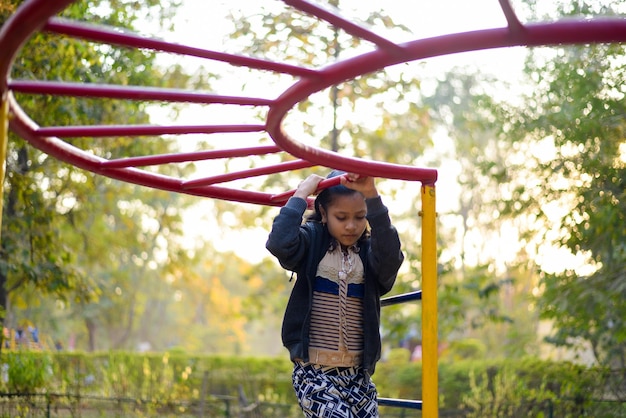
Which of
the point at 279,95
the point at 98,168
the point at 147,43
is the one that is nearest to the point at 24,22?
the point at 147,43

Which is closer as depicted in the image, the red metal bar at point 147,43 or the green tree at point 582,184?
the red metal bar at point 147,43

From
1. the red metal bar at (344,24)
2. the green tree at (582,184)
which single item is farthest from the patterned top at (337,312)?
the green tree at (582,184)

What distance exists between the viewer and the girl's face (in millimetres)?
3059

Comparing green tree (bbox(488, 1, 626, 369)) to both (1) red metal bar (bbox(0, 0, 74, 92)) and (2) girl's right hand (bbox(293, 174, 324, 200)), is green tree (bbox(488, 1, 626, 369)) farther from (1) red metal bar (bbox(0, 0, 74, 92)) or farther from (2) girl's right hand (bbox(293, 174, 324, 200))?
(1) red metal bar (bbox(0, 0, 74, 92))

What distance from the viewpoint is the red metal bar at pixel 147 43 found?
203 cm

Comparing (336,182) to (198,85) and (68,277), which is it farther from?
(198,85)

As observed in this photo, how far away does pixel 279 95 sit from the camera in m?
2.37

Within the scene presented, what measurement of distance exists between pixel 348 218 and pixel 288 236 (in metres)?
0.27

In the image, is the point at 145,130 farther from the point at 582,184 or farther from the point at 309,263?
the point at 582,184

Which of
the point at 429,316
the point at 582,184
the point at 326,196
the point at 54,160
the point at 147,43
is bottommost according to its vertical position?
the point at 429,316

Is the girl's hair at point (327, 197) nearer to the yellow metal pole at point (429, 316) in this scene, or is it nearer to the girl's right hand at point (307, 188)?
the girl's right hand at point (307, 188)

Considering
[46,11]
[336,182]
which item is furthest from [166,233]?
[46,11]

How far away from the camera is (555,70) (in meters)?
6.70

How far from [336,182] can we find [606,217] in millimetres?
3309
